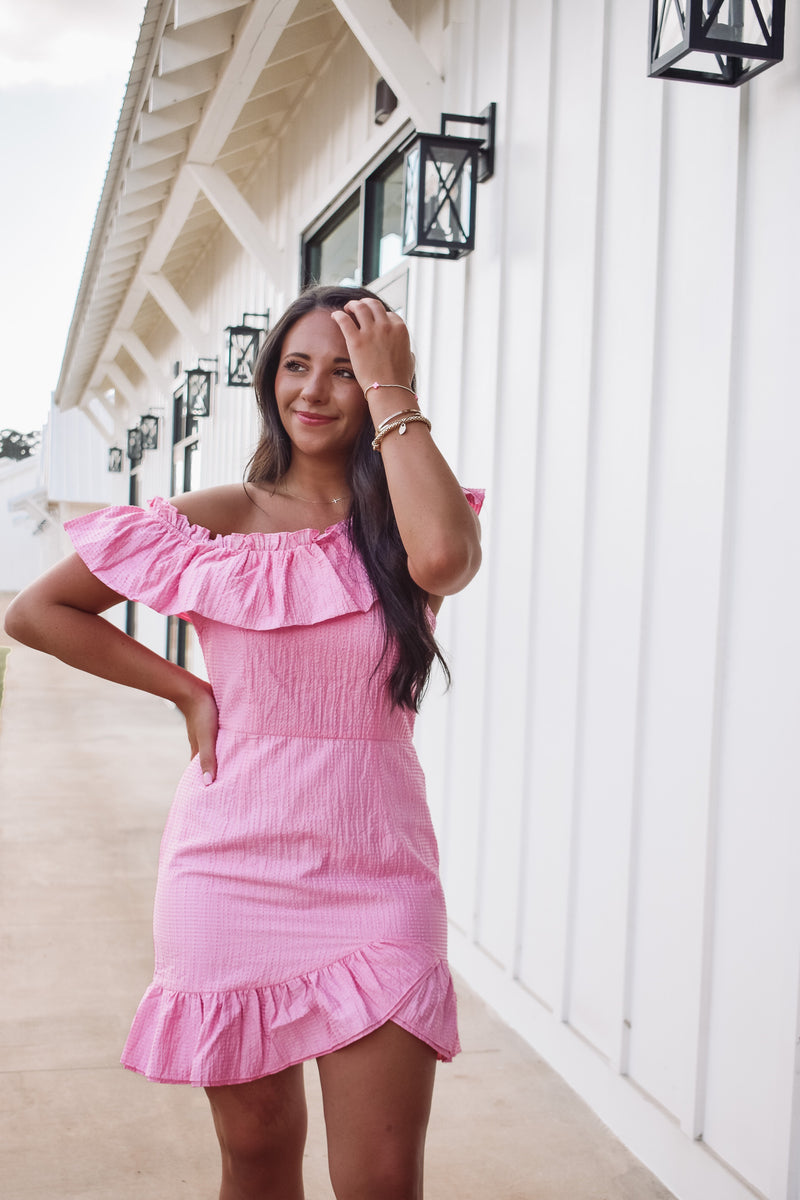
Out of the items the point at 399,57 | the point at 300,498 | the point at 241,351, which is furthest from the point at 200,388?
the point at 300,498

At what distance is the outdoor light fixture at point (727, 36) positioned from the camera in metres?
1.74

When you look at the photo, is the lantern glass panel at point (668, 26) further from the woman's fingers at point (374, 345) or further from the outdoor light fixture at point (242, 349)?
the outdoor light fixture at point (242, 349)

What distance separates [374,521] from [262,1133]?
2.63ft

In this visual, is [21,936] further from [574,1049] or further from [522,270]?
[522,270]

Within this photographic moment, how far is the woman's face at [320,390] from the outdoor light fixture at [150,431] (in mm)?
10739

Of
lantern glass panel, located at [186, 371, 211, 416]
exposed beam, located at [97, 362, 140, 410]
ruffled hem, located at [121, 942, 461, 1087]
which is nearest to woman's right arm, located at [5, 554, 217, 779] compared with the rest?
ruffled hem, located at [121, 942, 461, 1087]

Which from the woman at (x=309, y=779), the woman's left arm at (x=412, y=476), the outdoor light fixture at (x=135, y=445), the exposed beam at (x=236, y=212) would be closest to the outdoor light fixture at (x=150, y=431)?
the outdoor light fixture at (x=135, y=445)

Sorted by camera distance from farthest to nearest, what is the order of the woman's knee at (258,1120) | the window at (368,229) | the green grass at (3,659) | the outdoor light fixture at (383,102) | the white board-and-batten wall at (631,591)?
the green grass at (3,659) → the window at (368,229) → the outdoor light fixture at (383,102) → the white board-and-batten wall at (631,591) → the woman's knee at (258,1120)

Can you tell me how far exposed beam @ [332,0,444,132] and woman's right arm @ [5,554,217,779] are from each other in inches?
109

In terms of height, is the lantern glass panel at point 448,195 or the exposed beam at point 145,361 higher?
the exposed beam at point 145,361

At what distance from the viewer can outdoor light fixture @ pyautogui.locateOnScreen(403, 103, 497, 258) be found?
330cm

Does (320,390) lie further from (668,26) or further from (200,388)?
(200,388)

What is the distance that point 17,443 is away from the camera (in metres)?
63.7

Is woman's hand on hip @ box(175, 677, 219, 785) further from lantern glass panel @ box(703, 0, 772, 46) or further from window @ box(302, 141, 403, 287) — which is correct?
window @ box(302, 141, 403, 287)
